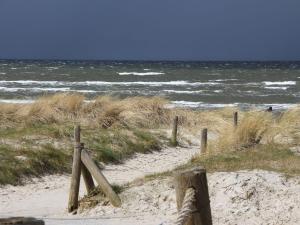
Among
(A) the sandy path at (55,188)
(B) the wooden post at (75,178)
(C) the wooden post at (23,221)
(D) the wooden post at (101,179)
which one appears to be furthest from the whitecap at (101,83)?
(C) the wooden post at (23,221)

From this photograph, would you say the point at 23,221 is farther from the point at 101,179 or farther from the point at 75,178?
the point at 75,178

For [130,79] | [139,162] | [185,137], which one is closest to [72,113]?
[185,137]

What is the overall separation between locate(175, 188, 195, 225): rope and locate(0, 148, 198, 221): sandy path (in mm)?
5014


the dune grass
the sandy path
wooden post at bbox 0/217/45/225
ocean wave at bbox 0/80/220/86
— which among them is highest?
wooden post at bbox 0/217/45/225

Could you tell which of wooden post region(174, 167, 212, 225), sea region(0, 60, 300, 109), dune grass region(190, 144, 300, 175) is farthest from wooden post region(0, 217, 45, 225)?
sea region(0, 60, 300, 109)

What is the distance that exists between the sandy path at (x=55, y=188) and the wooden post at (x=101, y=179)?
0.70 meters

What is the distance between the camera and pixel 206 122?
21047mm

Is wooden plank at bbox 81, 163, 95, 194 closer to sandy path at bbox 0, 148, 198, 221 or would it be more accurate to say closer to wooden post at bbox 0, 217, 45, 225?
sandy path at bbox 0, 148, 198, 221

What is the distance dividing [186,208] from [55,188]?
Answer: 8531 millimetres

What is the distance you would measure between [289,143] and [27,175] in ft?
17.8

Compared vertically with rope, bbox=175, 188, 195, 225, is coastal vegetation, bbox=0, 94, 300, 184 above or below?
below

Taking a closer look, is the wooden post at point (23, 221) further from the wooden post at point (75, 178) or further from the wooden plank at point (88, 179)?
the wooden plank at point (88, 179)

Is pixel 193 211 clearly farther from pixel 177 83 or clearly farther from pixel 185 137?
pixel 177 83

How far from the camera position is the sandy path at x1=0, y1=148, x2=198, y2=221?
1020 centimetres
